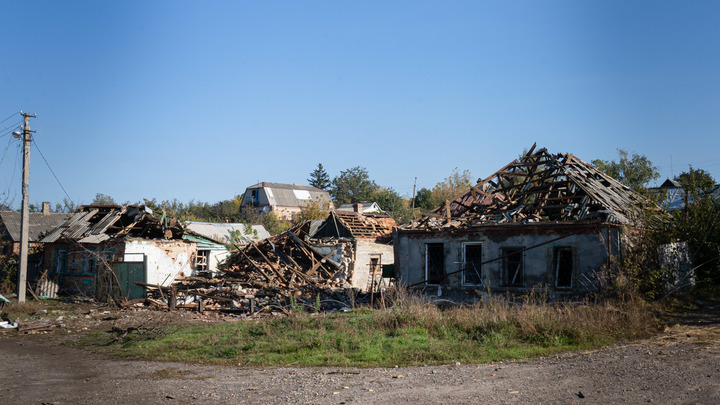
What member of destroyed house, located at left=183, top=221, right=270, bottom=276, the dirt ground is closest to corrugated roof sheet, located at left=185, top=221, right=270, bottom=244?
destroyed house, located at left=183, top=221, right=270, bottom=276

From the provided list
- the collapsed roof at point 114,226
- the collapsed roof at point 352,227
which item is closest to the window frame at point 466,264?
the collapsed roof at point 352,227

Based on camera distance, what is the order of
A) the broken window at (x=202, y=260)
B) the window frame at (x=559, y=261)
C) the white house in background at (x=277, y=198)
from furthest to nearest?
the white house in background at (x=277, y=198)
the broken window at (x=202, y=260)
the window frame at (x=559, y=261)

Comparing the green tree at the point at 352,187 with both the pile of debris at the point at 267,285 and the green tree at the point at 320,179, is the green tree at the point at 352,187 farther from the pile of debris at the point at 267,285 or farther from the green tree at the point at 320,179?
the pile of debris at the point at 267,285

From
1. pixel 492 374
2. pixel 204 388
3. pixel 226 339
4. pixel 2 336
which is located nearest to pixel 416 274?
pixel 226 339

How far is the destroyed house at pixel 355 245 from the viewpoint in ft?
88.8

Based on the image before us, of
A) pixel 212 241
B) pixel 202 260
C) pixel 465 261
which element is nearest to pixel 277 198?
pixel 212 241

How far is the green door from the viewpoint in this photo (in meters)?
22.2

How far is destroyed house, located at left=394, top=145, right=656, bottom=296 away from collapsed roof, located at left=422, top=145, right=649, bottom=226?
3cm

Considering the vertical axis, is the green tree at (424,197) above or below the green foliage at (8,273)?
above

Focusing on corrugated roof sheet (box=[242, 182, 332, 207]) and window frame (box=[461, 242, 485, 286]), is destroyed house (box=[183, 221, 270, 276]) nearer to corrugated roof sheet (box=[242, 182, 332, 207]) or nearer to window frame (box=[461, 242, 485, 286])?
window frame (box=[461, 242, 485, 286])

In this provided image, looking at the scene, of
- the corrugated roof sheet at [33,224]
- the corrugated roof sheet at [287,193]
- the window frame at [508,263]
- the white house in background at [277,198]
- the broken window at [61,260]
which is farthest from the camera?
the corrugated roof sheet at [287,193]

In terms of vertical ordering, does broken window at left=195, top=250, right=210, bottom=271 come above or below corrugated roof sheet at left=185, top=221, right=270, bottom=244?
below

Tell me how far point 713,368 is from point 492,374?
3.69 meters

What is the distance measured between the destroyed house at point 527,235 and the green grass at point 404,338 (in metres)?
2.69
